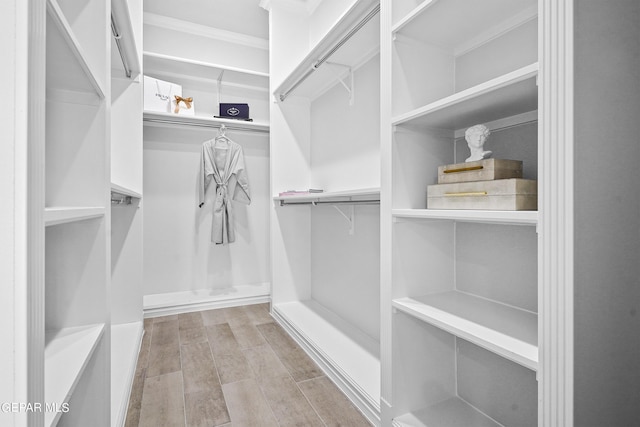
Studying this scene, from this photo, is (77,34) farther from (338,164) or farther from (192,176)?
(192,176)

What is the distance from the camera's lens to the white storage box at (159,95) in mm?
2682

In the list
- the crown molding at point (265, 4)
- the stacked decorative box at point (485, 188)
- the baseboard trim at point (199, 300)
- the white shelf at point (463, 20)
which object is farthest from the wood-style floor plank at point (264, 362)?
the crown molding at point (265, 4)

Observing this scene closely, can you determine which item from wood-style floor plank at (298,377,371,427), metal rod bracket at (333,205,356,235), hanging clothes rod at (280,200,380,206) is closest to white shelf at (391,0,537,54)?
hanging clothes rod at (280,200,380,206)

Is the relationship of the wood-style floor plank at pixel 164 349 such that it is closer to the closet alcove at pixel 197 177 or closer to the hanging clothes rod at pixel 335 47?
the closet alcove at pixel 197 177

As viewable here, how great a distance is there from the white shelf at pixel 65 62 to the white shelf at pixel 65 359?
77 cm

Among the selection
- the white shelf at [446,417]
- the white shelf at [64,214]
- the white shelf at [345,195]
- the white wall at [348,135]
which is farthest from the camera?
the white wall at [348,135]

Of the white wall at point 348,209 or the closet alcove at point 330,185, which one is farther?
the white wall at point 348,209

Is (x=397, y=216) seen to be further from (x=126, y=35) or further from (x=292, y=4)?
(x=292, y=4)

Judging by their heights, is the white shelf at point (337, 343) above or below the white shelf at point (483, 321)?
below

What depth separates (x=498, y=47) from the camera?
48.4 inches

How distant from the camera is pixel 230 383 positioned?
170cm

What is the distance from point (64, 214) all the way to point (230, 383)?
1325mm

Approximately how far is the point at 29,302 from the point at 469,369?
1.49 meters

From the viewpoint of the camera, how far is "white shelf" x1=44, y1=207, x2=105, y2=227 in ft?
2.15
